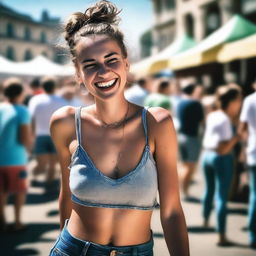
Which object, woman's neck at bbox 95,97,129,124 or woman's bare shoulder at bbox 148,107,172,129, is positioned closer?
woman's bare shoulder at bbox 148,107,172,129

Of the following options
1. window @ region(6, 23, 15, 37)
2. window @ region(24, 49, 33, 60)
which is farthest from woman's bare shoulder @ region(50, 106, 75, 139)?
window @ region(24, 49, 33, 60)

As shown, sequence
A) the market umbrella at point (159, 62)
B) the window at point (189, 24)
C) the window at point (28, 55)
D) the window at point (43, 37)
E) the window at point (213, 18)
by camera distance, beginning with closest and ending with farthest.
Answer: the market umbrella at point (159, 62) → the window at point (213, 18) → the window at point (189, 24) → the window at point (28, 55) → the window at point (43, 37)

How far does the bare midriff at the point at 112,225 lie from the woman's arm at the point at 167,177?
99mm

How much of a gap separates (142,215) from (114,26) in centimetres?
83

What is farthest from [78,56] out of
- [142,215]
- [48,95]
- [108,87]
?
[48,95]

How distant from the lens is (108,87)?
179 cm

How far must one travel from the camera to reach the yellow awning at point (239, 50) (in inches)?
232

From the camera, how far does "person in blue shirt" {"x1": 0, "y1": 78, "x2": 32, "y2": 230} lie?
16.5 feet

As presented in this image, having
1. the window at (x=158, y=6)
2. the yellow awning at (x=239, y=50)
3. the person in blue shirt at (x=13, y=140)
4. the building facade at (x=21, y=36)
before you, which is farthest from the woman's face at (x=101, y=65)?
the building facade at (x=21, y=36)

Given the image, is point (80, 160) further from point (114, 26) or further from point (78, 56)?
point (114, 26)

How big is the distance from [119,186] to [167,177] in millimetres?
205

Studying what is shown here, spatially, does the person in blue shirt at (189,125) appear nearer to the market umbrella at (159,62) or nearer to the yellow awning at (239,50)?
the yellow awning at (239,50)

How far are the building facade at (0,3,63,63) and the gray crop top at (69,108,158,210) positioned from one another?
5492cm

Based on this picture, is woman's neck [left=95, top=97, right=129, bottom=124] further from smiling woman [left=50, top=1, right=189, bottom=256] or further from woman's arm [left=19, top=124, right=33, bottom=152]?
woman's arm [left=19, top=124, right=33, bottom=152]
